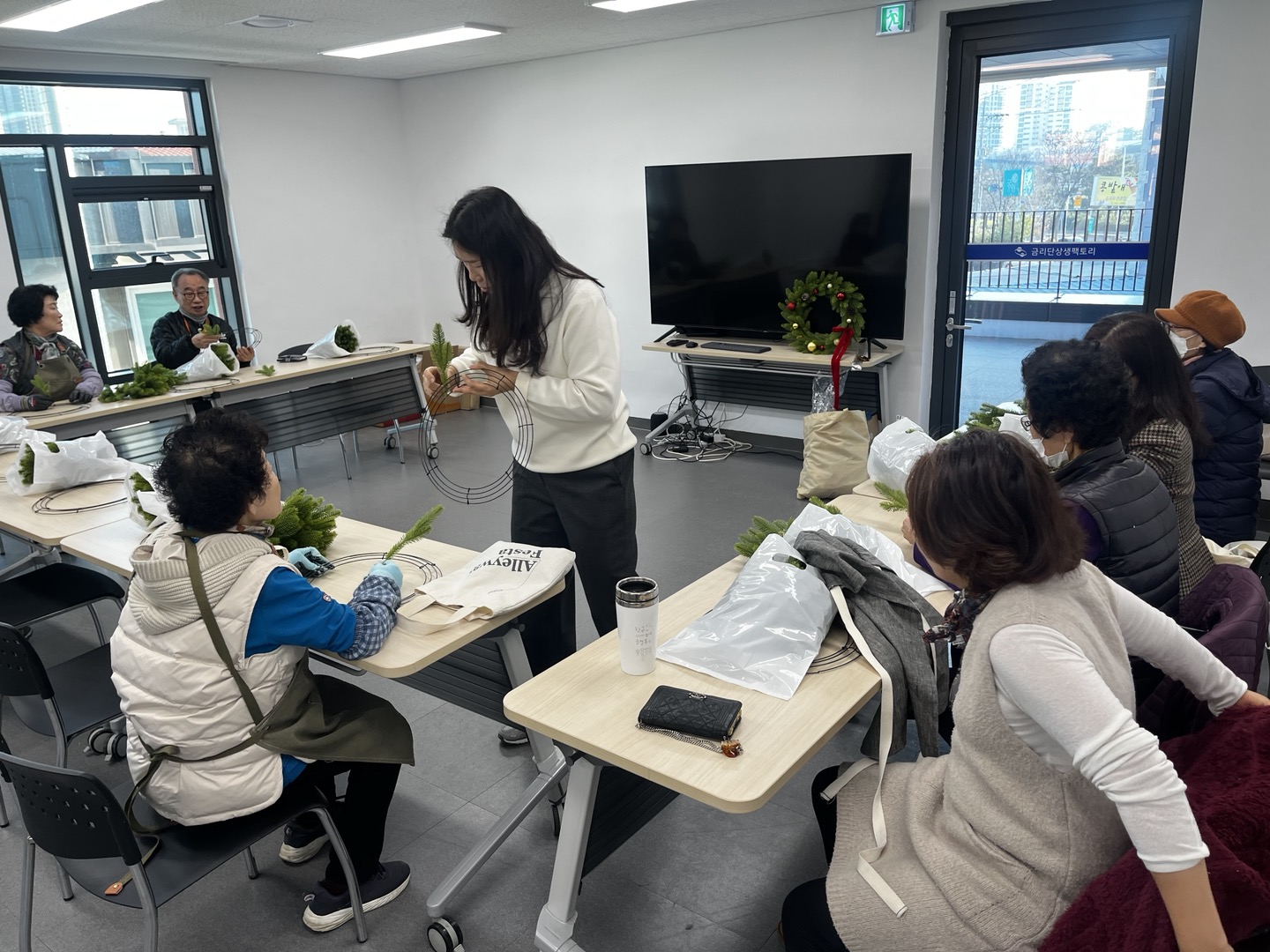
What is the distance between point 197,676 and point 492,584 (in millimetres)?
611

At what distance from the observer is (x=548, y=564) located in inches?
82.4

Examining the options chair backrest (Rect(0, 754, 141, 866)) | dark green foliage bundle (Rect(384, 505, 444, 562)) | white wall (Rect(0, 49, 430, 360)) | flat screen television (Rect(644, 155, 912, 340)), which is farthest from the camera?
white wall (Rect(0, 49, 430, 360))

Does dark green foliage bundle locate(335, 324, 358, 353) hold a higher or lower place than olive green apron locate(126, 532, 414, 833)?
higher

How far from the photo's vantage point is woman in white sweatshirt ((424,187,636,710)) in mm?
2260

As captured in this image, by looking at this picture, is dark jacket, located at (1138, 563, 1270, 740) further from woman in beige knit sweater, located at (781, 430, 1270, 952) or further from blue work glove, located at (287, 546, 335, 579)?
blue work glove, located at (287, 546, 335, 579)

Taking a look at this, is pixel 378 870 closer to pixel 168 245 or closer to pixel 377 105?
pixel 168 245

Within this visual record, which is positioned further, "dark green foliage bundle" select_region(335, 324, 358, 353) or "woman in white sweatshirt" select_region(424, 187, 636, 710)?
"dark green foliage bundle" select_region(335, 324, 358, 353)

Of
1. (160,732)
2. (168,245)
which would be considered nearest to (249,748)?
(160,732)

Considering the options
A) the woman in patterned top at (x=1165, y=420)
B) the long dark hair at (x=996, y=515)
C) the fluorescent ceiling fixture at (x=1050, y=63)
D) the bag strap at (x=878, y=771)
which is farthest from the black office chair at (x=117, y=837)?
the fluorescent ceiling fixture at (x=1050, y=63)

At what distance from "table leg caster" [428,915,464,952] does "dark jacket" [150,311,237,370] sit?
13.8ft

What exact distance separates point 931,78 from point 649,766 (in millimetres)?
4834

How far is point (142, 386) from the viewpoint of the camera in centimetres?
474

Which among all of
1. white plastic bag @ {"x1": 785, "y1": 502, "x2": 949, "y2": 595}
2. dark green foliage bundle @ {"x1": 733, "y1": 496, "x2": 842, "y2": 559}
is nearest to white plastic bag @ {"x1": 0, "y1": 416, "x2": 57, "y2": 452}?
dark green foliage bundle @ {"x1": 733, "y1": 496, "x2": 842, "y2": 559}

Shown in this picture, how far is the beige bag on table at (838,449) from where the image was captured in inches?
174
